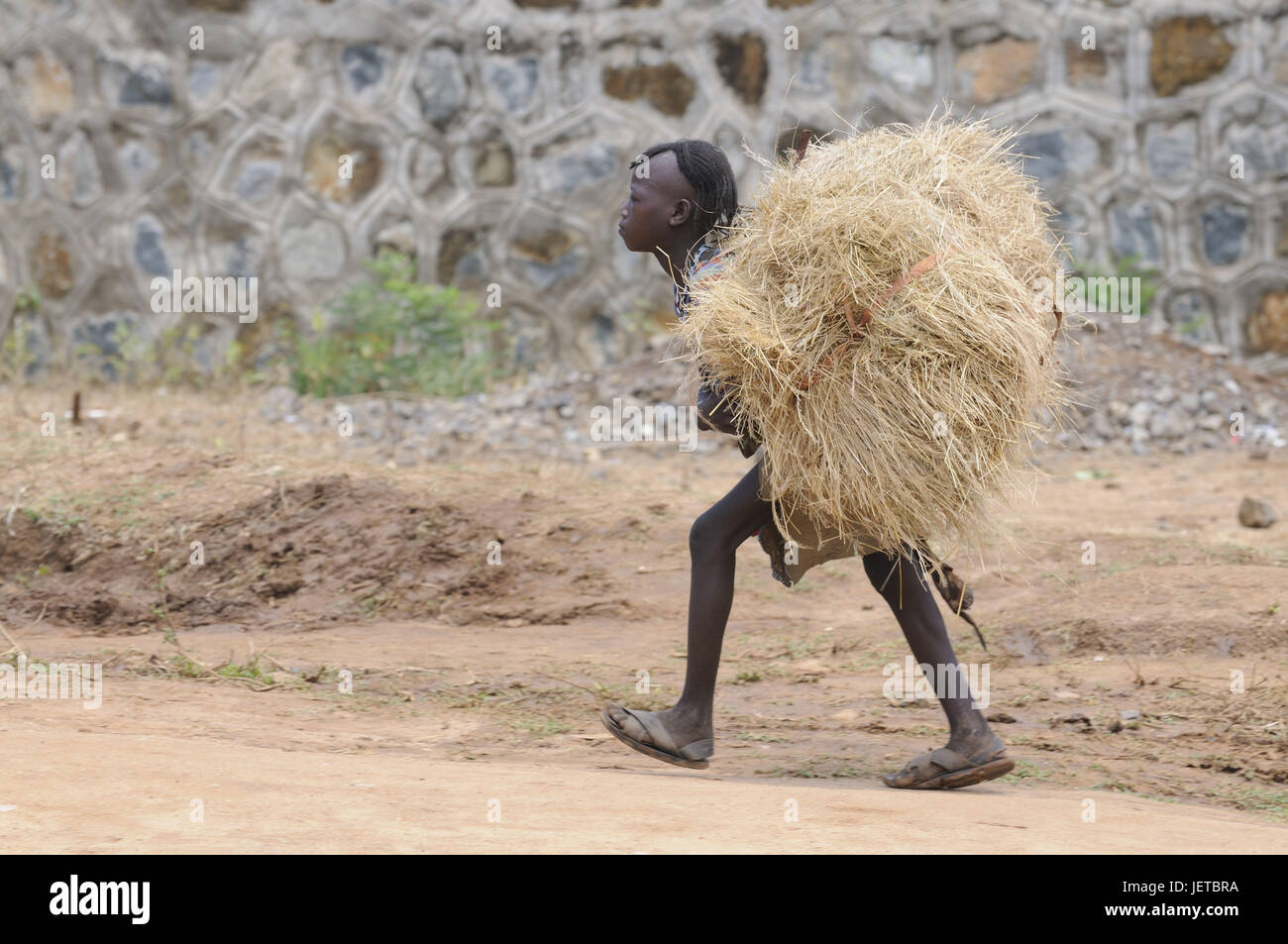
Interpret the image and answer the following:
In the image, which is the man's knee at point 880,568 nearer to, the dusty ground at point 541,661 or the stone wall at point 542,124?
the dusty ground at point 541,661

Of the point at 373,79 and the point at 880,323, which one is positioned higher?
the point at 373,79

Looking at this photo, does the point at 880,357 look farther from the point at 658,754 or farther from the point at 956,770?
the point at 658,754

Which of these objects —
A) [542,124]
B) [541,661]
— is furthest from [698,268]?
[542,124]

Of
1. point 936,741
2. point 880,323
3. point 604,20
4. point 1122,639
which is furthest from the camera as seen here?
point 604,20

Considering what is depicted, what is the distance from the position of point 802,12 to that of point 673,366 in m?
2.54

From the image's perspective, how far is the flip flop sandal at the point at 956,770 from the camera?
10.8 ft

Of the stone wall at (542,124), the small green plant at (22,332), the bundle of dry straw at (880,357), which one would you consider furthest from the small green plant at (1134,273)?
the small green plant at (22,332)

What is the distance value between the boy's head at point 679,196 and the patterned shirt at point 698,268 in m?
0.09

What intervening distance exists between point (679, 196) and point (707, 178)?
9cm

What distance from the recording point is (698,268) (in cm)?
339

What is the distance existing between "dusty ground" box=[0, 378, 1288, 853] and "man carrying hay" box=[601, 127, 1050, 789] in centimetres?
13

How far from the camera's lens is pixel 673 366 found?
839cm
